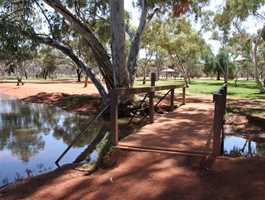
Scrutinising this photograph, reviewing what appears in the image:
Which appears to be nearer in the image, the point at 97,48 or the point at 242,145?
the point at 242,145

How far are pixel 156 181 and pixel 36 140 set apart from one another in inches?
276

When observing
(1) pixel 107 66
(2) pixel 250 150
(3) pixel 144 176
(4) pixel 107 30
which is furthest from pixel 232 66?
(3) pixel 144 176

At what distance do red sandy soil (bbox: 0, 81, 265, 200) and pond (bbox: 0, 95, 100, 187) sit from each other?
1.54 meters

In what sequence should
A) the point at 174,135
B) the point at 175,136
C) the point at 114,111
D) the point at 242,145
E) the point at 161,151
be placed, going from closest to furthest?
the point at 161,151 → the point at 114,111 → the point at 175,136 → the point at 174,135 → the point at 242,145

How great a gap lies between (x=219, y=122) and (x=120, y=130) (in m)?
6.42

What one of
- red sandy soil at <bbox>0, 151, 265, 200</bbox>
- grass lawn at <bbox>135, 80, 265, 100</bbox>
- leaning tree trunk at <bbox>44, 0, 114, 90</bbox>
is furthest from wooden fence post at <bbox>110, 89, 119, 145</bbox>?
grass lawn at <bbox>135, 80, 265, 100</bbox>

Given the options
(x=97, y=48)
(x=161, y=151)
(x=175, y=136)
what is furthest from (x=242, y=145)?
(x=97, y=48)

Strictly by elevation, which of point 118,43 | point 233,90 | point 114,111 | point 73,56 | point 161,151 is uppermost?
point 118,43

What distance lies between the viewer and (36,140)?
11430 mm

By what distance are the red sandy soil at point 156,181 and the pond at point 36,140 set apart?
1543mm

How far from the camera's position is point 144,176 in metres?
5.66

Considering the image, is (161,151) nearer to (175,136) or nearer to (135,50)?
(175,136)

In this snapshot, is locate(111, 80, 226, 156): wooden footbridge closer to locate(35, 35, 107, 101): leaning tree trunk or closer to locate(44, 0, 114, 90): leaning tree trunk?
locate(44, 0, 114, 90): leaning tree trunk

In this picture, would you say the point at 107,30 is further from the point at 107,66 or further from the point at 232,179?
the point at 232,179
